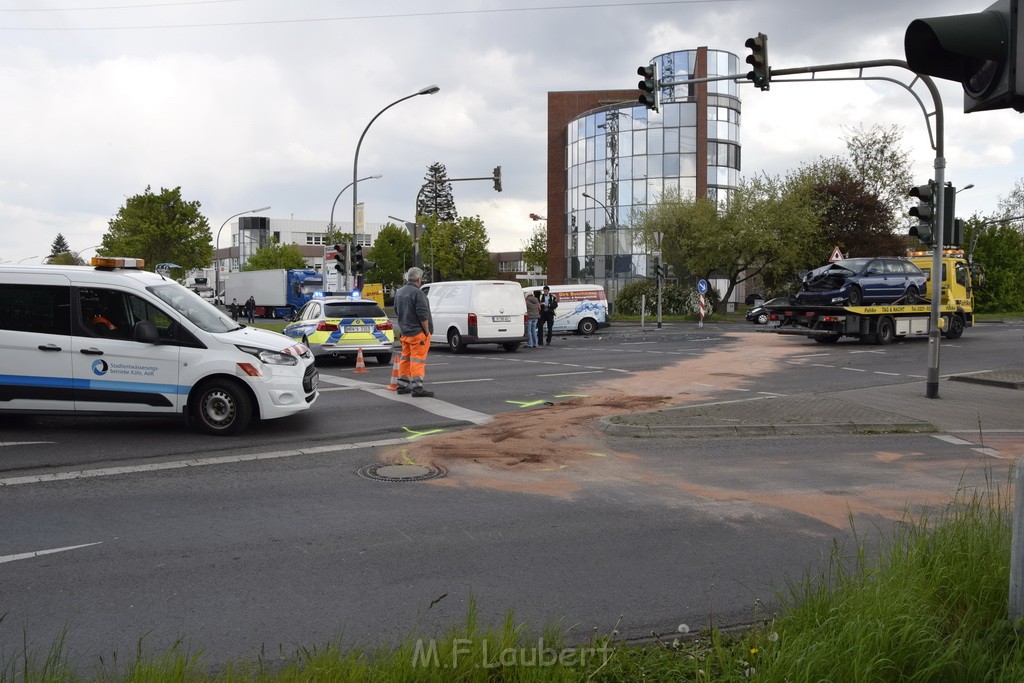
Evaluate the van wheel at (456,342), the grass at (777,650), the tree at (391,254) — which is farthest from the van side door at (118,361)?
the tree at (391,254)

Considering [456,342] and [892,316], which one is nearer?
[456,342]

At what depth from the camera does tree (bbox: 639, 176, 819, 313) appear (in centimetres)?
4778

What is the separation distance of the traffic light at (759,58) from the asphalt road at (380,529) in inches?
367

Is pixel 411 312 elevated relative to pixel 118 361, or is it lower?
elevated

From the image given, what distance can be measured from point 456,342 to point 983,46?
816 inches

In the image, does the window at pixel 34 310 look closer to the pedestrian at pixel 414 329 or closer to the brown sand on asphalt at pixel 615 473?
the brown sand on asphalt at pixel 615 473

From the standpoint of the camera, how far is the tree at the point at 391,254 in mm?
100750

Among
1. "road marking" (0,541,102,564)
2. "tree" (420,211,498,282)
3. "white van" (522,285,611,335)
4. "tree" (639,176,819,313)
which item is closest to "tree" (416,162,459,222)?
"tree" (420,211,498,282)

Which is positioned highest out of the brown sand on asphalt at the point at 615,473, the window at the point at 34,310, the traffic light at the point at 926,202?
the traffic light at the point at 926,202

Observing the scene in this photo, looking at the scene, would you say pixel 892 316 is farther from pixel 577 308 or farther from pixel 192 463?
pixel 192 463

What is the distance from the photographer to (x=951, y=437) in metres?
9.88

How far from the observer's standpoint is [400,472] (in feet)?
24.7

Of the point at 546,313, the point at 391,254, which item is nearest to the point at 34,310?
the point at 546,313

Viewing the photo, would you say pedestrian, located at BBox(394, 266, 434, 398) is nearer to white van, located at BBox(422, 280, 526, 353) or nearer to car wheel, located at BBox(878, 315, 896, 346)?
white van, located at BBox(422, 280, 526, 353)
